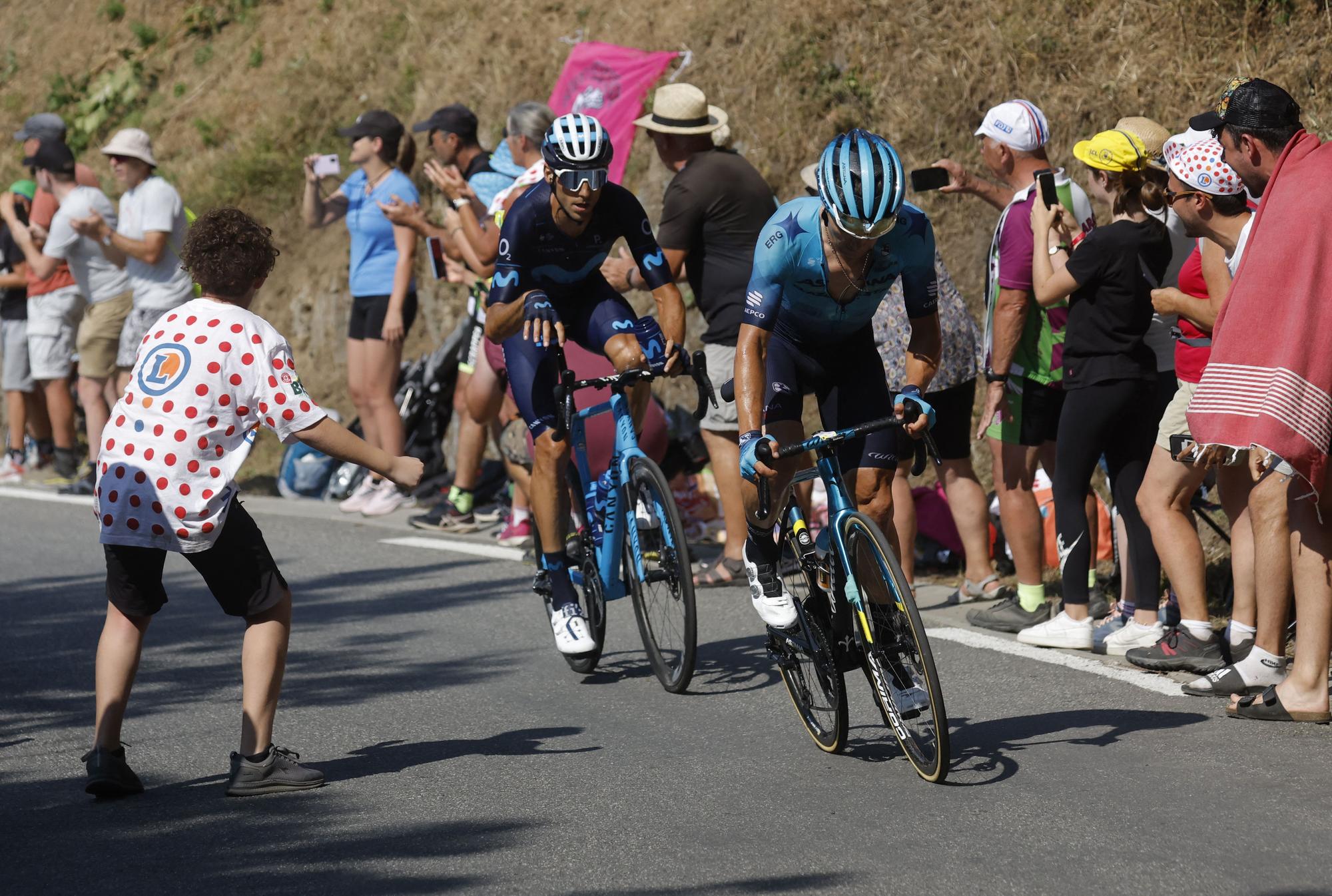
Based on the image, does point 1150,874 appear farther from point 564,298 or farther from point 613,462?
Result: point 564,298

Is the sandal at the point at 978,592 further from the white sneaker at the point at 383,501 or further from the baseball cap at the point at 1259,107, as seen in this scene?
the white sneaker at the point at 383,501

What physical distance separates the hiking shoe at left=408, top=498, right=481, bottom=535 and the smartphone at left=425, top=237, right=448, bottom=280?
1.65 meters

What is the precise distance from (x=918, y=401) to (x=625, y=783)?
162cm

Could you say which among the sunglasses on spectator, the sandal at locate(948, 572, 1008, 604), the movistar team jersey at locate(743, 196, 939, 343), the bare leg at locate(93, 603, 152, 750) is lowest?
the sandal at locate(948, 572, 1008, 604)

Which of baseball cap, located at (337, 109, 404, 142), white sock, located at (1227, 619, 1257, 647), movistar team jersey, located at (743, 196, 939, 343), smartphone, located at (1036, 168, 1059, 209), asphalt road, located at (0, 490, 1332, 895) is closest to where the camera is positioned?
asphalt road, located at (0, 490, 1332, 895)

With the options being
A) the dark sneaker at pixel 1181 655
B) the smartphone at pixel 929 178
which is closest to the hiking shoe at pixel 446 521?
the smartphone at pixel 929 178

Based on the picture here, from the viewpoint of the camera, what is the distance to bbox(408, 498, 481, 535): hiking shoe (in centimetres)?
1131

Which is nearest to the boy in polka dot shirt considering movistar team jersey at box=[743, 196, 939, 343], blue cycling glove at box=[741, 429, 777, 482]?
blue cycling glove at box=[741, 429, 777, 482]

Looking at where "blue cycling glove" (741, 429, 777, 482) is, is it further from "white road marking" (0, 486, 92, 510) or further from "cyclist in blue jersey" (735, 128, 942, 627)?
"white road marking" (0, 486, 92, 510)

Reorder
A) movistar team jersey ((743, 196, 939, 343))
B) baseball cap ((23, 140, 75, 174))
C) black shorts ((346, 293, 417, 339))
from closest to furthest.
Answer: movistar team jersey ((743, 196, 939, 343))
black shorts ((346, 293, 417, 339))
baseball cap ((23, 140, 75, 174))

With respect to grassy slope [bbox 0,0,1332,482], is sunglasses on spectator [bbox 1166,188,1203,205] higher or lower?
lower

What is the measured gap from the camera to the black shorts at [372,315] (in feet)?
38.8

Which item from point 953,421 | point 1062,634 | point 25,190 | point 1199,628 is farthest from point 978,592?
point 25,190

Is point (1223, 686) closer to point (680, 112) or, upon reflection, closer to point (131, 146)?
point (680, 112)
